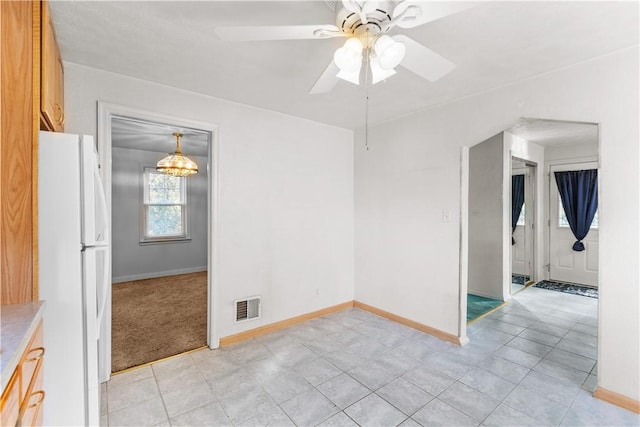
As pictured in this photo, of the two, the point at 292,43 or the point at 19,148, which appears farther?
the point at 292,43

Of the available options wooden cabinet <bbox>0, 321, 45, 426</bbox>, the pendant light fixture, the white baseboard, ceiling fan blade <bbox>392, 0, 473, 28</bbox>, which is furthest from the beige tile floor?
the white baseboard

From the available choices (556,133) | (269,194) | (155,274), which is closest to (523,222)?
(556,133)

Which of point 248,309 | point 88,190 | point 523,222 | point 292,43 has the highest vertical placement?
point 292,43

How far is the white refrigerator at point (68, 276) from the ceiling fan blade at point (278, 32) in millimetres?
933

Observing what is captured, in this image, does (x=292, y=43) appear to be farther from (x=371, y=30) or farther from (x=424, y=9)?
(x=424, y=9)

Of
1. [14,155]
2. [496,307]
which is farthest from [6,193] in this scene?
[496,307]

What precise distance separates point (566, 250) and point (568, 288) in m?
0.59

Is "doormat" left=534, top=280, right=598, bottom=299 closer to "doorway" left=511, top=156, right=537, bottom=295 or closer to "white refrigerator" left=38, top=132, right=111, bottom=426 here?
"doorway" left=511, top=156, right=537, bottom=295

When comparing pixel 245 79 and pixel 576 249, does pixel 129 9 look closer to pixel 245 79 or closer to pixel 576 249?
pixel 245 79

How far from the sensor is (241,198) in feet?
10.00

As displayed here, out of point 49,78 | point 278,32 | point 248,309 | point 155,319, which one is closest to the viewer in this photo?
point 278,32

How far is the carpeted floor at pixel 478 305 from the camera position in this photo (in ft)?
12.2

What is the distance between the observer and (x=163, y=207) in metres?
5.89

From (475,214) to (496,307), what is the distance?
1.32 m
